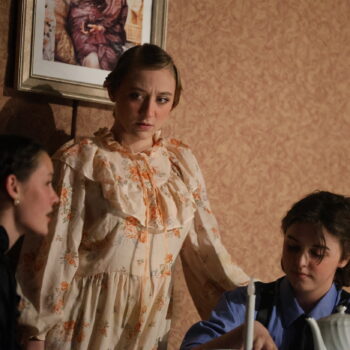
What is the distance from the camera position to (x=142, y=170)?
205cm

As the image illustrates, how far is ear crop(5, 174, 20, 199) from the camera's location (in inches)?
61.9

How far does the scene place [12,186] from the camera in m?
1.58

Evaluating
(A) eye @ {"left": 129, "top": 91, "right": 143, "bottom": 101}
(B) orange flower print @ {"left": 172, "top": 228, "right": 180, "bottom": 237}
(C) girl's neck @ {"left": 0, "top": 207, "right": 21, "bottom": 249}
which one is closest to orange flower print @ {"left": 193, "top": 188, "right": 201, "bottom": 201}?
(B) orange flower print @ {"left": 172, "top": 228, "right": 180, "bottom": 237}

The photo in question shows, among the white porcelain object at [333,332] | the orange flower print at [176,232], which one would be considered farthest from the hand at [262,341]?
the orange flower print at [176,232]

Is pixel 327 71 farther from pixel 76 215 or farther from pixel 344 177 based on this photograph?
pixel 76 215

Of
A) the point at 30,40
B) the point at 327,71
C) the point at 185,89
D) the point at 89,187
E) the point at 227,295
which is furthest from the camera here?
the point at 327,71

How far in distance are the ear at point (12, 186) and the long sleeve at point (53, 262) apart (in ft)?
1.09

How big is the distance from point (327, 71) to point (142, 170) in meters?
1.14

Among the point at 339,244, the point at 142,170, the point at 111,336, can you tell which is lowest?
the point at 111,336

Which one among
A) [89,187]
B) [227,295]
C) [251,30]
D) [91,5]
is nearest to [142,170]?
[89,187]

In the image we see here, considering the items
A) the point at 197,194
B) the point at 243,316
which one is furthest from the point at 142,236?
the point at 243,316

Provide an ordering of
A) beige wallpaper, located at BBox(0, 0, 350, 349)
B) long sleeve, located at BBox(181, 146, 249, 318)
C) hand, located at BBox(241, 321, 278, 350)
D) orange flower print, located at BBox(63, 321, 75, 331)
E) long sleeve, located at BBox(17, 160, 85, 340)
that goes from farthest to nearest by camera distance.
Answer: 1. beige wallpaper, located at BBox(0, 0, 350, 349)
2. long sleeve, located at BBox(181, 146, 249, 318)
3. orange flower print, located at BBox(63, 321, 75, 331)
4. long sleeve, located at BBox(17, 160, 85, 340)
5. hand, located at BBox(241, 321, 278, 350)

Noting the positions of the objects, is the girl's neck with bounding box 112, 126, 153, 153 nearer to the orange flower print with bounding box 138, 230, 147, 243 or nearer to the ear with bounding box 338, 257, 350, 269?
the orange flower print with bounding box 138, 230, 147, 243

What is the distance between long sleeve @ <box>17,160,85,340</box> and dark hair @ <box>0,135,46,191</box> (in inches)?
12.5
